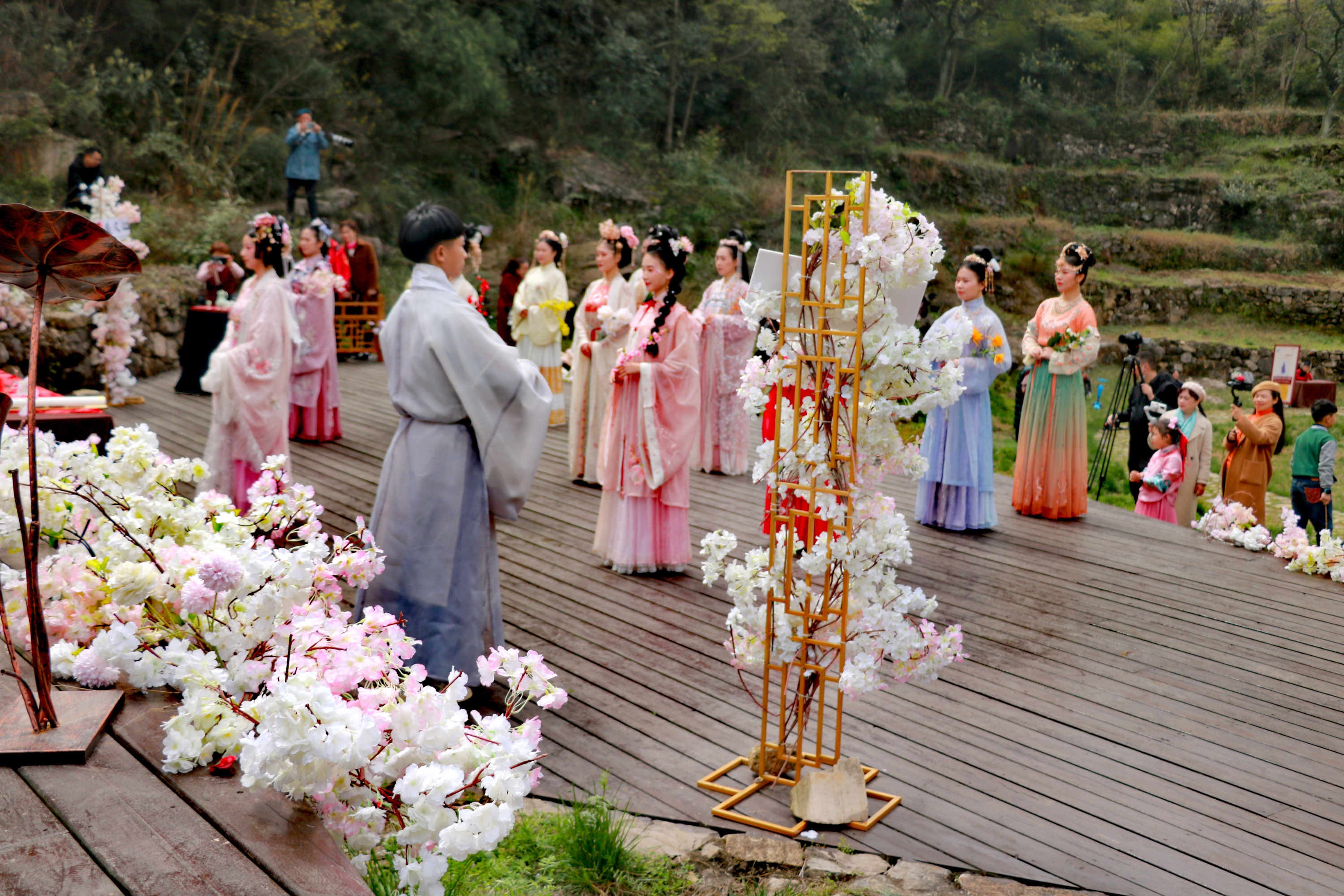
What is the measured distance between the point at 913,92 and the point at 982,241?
682 cm

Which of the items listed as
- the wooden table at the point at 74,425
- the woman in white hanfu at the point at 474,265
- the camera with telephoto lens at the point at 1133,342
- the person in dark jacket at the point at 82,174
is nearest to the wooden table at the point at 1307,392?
the camera with telephoto lens at the point at 1133,342

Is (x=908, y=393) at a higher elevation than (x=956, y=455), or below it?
higher

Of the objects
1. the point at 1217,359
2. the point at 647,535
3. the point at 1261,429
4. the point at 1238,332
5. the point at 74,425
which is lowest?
the point at 647,535

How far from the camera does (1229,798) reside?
3393mm

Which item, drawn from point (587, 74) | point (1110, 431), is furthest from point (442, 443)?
point (587, 74)

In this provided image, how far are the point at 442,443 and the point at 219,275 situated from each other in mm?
8112

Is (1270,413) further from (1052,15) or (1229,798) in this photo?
(1052,15)

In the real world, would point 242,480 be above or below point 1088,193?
below

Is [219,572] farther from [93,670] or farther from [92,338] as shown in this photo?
[92,338]

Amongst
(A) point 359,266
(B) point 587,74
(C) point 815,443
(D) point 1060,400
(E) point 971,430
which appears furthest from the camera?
(B) point 587,74

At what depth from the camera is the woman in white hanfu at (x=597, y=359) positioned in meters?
7.27

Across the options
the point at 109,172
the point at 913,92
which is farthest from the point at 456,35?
the point at 913,92

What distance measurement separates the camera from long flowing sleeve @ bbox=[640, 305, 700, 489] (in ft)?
17.1

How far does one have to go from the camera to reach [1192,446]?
7.45 m
